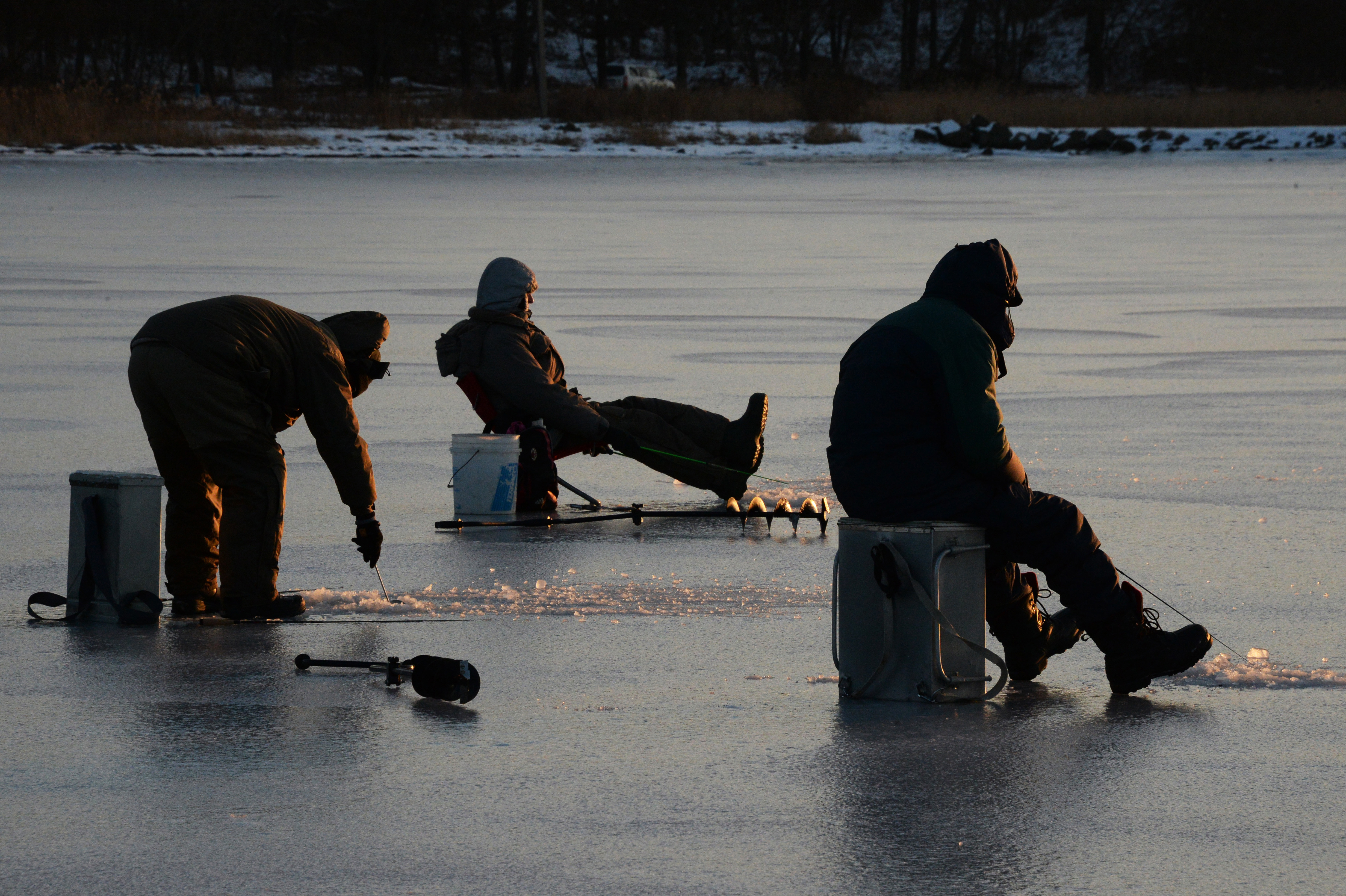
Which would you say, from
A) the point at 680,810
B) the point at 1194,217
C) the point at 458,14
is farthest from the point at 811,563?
the point at 458,14

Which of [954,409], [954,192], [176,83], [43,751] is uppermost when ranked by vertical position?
[176,83]

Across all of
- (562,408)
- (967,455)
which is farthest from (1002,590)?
(562,408)

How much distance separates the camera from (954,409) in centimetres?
530

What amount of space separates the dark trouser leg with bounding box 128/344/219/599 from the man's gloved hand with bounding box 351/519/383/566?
52cm

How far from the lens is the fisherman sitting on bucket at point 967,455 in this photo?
17.5 feet

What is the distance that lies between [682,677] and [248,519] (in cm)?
169

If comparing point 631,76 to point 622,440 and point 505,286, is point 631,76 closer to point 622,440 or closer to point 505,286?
point 505,286

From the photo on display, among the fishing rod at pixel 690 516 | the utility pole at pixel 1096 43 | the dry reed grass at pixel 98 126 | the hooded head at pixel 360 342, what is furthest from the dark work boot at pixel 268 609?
the utility pole at pixel 1096 43

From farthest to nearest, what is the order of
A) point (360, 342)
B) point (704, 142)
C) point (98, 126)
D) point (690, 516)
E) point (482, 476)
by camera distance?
point (704, 142), point (98, 126), point (690, 516), point (482, 476), point (360, 342)

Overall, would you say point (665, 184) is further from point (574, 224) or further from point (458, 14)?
point (458, 14)

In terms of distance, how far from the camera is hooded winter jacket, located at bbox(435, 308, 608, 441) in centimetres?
860

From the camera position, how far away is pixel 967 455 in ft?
A: 17.4

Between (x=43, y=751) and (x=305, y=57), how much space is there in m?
86.9

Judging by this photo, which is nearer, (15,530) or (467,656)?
(467,656)
